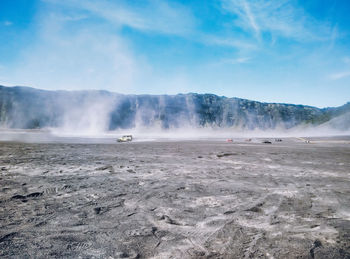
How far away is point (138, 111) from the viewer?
11481cm

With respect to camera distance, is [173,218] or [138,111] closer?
[173,218]

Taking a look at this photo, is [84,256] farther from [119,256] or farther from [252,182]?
[252,182]

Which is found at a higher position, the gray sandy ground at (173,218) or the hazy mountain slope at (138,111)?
the hazy mountain slope at (138,111)

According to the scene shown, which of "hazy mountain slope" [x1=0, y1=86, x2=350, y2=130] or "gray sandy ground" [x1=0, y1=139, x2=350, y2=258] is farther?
"hazy mountain slope" [x1=0, y1=86, x2=350, y2=130]

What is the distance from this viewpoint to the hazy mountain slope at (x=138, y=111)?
3999 inches

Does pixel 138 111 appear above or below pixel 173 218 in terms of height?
above

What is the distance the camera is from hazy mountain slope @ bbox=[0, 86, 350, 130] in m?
102

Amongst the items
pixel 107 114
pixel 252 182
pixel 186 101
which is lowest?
pixel 252 182

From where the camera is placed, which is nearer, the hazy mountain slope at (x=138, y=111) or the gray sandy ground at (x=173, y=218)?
the gray sandy ground at (x=173, y=218)

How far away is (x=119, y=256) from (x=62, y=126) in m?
109

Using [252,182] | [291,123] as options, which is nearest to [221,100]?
[291,123]

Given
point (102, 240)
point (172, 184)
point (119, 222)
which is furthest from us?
point (172, 184)

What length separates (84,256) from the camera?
335 centimetres

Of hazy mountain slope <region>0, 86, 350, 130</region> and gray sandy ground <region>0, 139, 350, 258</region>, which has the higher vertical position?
hazy mountain slope <region>0, 86, 350, 130</region>
